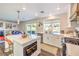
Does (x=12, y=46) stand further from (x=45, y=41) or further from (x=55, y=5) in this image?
(x=55, y=5)

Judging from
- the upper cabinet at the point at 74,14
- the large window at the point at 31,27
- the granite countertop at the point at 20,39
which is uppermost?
the upper cabinet at the point at 74,14

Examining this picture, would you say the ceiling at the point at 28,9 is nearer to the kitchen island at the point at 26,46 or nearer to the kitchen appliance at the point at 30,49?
the kitchen island at the point at 26,46

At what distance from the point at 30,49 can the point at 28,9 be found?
59 cm

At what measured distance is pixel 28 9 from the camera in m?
1.46

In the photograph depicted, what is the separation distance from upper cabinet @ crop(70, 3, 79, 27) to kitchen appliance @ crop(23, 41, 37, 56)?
2.13 feet

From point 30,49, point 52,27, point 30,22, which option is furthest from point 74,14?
point 30,49

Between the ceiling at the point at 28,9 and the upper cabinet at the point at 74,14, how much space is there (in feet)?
0.29

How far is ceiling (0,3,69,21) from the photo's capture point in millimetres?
1424

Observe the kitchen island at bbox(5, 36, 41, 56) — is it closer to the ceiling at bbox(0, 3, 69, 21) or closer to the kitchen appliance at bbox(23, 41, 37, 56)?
the kitchen appliance at bbox(23, 41, 37, 56)

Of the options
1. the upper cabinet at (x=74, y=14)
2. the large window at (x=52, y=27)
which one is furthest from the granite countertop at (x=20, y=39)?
the upper cabinet at (x=74, y=14)

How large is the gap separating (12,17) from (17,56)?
568mm

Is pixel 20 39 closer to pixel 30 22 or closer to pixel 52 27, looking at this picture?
pixel 30 22

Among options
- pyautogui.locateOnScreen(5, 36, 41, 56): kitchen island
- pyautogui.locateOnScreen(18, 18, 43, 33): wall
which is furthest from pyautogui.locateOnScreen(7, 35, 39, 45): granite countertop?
pyautogui.locateOnScreen(18, 18, 43, 33): wall

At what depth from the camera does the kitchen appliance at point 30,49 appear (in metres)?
1.46
